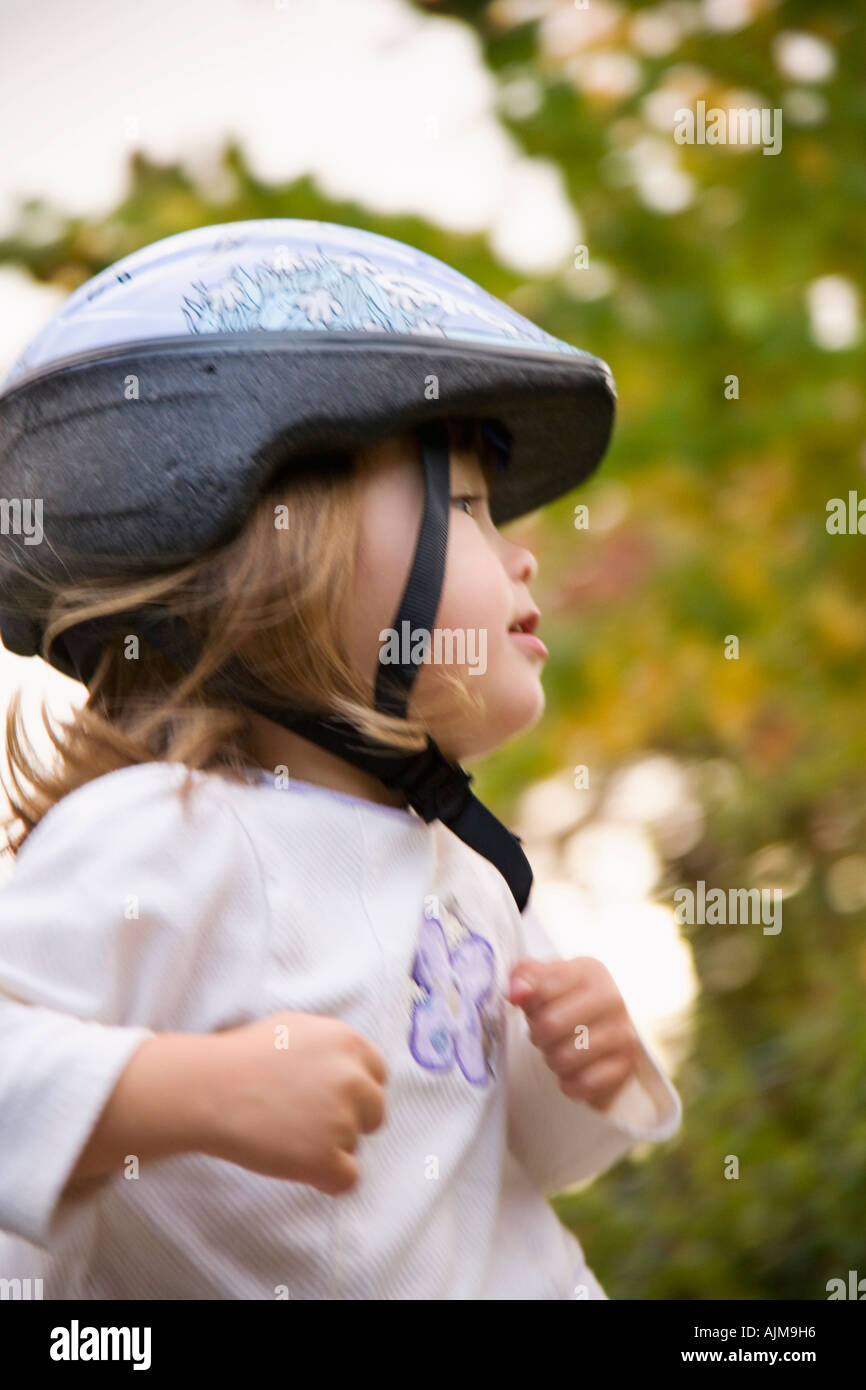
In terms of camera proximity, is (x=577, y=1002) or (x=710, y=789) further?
(x=710, y=789)

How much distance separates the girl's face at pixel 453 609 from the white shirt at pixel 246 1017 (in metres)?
0.14

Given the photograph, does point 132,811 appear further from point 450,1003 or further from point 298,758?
point 450,1003

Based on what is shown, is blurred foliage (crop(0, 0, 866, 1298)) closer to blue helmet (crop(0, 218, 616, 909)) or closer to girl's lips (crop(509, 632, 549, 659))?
blue helmet (crop(0, 218, 616, 909))

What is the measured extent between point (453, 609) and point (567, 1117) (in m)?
0.69

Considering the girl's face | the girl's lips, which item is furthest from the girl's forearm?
the girl's lips

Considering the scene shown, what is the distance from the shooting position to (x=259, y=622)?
59.4 inches

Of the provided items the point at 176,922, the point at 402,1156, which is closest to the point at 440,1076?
the point at 402,1156

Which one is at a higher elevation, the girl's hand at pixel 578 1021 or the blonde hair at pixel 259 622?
the blonde hair at pixel 259 622

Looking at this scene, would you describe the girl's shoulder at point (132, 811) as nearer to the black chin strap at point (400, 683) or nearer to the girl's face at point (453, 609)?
the black chin strap at point (400, 683)

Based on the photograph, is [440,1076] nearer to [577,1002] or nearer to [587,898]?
[577,1002]

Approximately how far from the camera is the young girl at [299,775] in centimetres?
132

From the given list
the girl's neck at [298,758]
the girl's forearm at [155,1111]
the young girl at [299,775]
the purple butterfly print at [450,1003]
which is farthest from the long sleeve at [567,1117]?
the girl's forearm at [155,1111]

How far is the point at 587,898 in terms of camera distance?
15.5 feet
